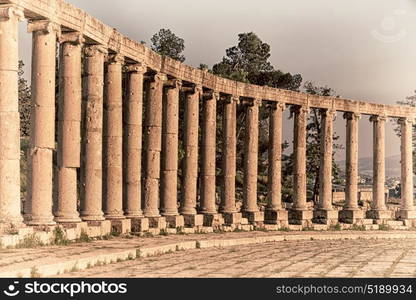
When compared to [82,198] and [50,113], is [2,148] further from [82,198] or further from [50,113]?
[82,198]

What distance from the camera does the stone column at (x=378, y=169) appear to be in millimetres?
68812

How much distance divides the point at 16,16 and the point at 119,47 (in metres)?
11.1

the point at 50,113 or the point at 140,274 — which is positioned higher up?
the point at 50,113

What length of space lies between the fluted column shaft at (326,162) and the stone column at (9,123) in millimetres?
36579

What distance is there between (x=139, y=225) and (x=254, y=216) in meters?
16.2

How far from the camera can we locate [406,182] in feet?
237

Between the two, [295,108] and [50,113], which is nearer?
[50,113]

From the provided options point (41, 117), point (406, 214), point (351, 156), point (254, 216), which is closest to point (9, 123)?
point (41, 117)

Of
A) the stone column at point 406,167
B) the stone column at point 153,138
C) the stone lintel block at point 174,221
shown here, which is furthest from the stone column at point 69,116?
the stone column at point 406,167

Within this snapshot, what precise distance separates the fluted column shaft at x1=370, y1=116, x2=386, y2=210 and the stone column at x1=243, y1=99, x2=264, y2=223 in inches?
520

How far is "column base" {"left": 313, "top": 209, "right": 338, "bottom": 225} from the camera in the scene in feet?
210

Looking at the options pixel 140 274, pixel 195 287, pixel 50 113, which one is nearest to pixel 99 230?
pixel 50 113

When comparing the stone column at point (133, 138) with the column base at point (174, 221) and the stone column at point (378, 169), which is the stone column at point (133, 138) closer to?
the column base at point (174, 221)

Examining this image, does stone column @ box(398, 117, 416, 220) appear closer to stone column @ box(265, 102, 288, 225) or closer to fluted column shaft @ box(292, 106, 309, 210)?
fluted column shaft @ box(292, 106, 309, 210)
